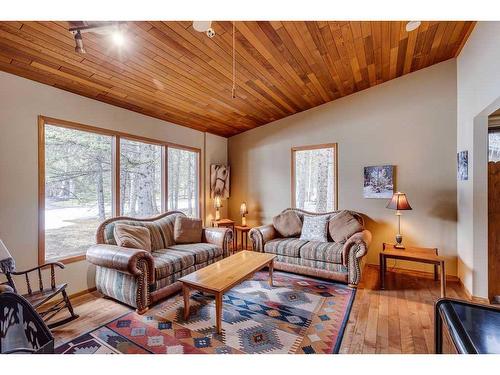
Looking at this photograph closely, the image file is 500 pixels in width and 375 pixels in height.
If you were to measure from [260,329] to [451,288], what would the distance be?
8.80 ft

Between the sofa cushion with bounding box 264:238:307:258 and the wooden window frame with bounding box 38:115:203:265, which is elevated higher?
the wooden window frame with bounding box 38:115:203:265

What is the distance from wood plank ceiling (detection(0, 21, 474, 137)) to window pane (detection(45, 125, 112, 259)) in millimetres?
593

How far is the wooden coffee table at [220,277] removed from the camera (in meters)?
2.14

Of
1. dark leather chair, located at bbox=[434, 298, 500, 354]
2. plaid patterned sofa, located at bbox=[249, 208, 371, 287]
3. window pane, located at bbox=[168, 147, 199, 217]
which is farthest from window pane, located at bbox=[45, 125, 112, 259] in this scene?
dark leather chair, located at bbox=[434, 298, 500, 354]

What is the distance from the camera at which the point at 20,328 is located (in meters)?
1.13

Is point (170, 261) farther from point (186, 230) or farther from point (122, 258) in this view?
point (186, 230)

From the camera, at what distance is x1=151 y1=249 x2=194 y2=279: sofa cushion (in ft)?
8.99

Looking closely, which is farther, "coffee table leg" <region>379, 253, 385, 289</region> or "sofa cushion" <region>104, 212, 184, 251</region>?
"coffee table leg" <region>379, 253, 385, 289</region>

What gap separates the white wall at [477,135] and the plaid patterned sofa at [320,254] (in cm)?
112

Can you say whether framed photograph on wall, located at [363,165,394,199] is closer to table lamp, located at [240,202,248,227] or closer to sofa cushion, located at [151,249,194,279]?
table lamp, located at [240,202,248,227]

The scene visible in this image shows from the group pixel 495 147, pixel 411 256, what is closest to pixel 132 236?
pixel 411 256

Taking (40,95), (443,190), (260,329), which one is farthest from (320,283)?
(40,95)

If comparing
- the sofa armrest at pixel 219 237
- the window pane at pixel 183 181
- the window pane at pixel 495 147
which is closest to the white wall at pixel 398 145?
the window pane at pixel 495 147

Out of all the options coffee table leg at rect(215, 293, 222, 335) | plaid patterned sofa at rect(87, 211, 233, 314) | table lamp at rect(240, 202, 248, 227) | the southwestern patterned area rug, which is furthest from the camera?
A: table lamp at rect(240, 202, 248, 227)
